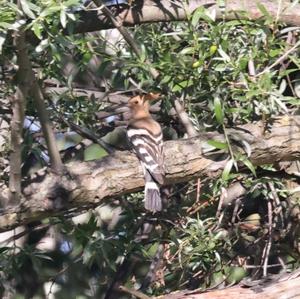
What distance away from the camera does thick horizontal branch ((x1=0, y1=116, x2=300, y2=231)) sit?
361 centimetres

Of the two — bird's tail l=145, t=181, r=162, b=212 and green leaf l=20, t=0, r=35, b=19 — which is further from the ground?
green leaf l=20, t=0, r=35, b=19

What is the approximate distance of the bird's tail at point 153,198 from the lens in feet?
13.3

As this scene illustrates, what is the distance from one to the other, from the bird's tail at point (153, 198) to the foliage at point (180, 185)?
9.1 inches

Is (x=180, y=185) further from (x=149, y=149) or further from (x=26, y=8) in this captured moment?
(x=26, y=8)

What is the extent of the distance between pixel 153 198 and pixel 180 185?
754 millimetres

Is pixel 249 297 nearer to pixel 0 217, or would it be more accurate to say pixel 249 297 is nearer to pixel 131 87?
pixel 0 217

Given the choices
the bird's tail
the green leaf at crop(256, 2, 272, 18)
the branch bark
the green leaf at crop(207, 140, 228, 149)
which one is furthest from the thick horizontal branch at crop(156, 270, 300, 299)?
the green leaf at crop(256, 2, 272, 18)

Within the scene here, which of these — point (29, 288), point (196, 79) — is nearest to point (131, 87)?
point (196, 79)

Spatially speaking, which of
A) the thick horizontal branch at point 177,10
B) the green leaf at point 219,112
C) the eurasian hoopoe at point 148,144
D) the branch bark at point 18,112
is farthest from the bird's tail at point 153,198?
the thick horizontal branch at point 177,10

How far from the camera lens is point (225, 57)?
408 centimetres

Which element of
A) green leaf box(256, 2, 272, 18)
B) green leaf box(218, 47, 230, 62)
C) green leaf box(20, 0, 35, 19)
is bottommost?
green leaf box(218, 47, 230, 62)

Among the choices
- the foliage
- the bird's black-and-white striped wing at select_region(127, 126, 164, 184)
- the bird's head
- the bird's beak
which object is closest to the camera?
the bird's black-and-white striped wing at select_region(127, 126, 164, 184)

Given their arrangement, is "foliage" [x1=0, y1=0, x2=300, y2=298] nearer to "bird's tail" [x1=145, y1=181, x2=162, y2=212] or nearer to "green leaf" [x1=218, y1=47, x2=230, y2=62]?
"green leaf" [x1=218, y1=47, x2=230, y2=62]

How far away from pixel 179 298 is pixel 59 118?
116cm
